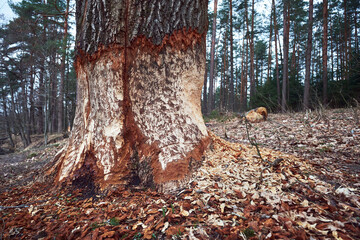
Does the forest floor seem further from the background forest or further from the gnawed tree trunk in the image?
the background forest

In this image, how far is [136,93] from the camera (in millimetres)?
1915

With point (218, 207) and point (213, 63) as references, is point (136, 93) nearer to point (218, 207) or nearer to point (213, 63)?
point (218, 207)

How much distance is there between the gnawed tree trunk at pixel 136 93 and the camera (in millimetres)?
1812

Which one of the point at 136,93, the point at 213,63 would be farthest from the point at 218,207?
the point at 213,63

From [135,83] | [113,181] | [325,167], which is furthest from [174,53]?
[325,167]

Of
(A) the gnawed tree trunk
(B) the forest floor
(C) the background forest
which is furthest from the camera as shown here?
(C) the background forest

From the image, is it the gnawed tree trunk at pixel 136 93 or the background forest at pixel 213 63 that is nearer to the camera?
the gnawed tree trunk at pixel 136 93

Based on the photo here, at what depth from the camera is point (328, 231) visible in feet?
3.30

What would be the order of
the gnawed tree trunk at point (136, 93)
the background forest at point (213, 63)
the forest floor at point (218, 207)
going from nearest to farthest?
the forest floor at point (218, 207) < the gnawed tree trunk at point (136, 93) < the background forest at point (213, 63)

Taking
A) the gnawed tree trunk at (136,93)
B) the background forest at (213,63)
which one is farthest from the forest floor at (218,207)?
the background forest at (213,63)

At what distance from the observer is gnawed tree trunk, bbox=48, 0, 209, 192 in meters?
1.81

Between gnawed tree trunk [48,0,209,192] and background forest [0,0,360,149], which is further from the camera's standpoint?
background forest [0,0,360,149]

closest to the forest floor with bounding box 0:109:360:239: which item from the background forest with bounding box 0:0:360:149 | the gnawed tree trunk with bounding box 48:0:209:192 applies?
the gnawed tree trunk with bounding box 48:0:209:192

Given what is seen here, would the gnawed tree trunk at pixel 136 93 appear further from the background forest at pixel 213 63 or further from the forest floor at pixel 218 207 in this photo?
the background forest at pixel 213 63
